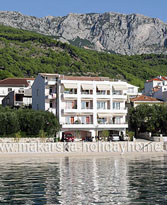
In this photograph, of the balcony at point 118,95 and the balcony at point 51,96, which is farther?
the balcony at point 118,95

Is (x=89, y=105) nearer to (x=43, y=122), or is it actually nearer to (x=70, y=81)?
(x=70, y=81)

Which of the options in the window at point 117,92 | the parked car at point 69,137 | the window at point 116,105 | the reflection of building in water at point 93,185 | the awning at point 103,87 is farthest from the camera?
the window at point 117,92

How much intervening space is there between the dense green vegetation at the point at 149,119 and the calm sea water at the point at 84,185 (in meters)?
38.4

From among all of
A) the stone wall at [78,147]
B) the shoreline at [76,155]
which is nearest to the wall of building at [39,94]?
the stone wall at [78,147]

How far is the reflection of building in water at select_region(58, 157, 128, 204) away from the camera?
2733 centimetres

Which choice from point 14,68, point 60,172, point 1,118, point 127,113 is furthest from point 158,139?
point 14,68

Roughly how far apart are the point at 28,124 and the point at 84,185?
44.4 meters

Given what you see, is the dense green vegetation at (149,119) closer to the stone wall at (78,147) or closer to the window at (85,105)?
the window at (85,105)

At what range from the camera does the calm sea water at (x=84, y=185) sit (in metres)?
27.0

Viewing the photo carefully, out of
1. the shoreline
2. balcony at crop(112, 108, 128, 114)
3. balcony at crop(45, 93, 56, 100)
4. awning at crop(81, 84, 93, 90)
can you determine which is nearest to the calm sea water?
the shoreline

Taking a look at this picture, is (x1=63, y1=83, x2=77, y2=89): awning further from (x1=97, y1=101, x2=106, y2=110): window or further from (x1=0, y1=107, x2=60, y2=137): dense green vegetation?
(x1=0, y1=107, x2=60, y2=137): dense green vegetation

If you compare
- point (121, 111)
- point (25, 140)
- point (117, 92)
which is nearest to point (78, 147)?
point (25, 140)

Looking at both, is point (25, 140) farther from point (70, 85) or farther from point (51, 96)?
point (70, 85)

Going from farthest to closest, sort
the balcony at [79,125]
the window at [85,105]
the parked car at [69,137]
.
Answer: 1. the window at [85,105]
2. the balcony at [79,125]
3. the parked car at [69,137]
